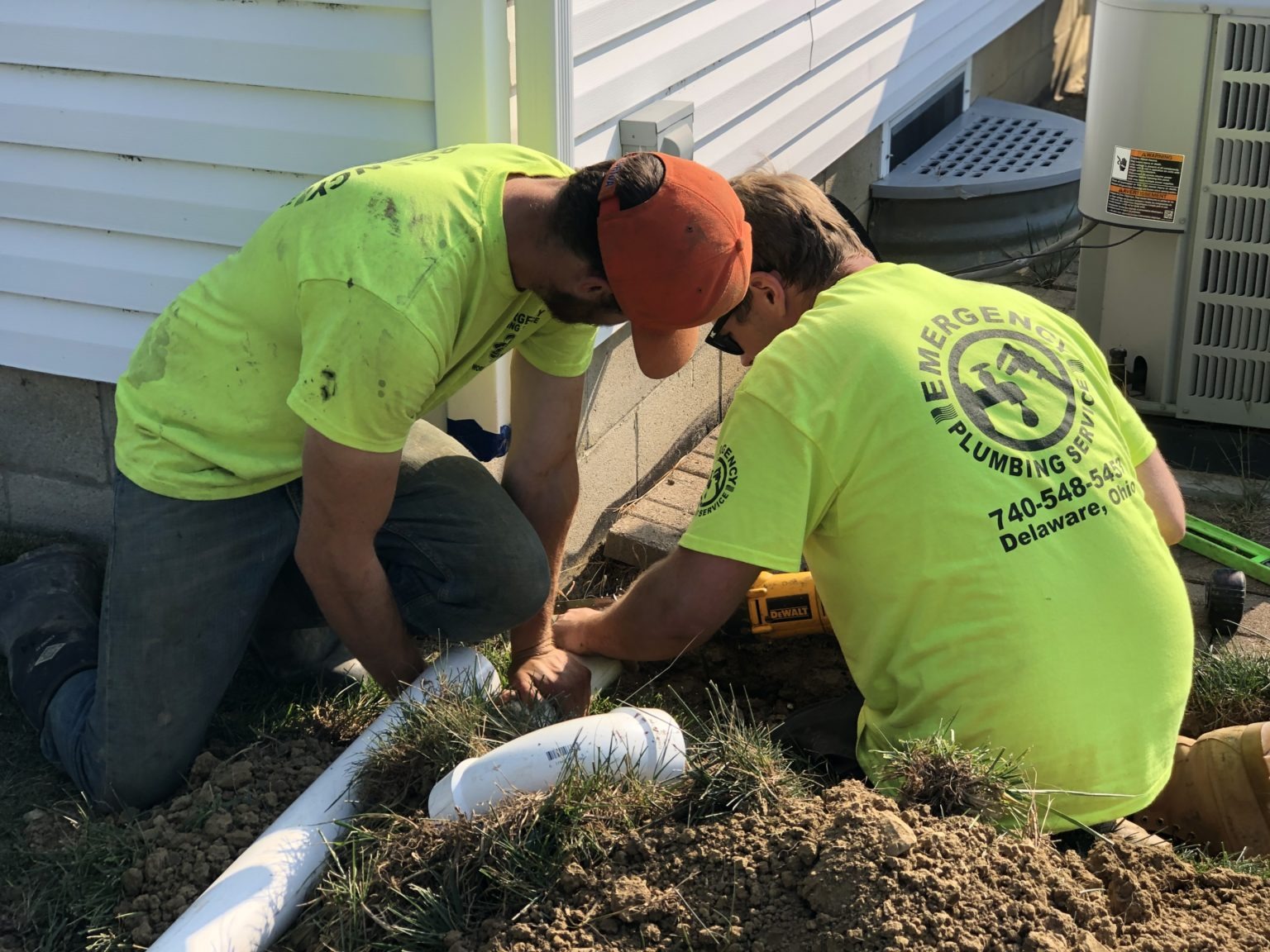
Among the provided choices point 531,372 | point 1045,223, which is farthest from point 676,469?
point 1045,223

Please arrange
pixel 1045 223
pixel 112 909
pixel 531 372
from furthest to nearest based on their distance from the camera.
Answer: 1. pixel 1045 223
2. pixel 531 372
3. pixel 112 909

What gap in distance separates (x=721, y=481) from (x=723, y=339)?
0.53m

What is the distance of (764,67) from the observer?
4.91 m

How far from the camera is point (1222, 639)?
3854mm

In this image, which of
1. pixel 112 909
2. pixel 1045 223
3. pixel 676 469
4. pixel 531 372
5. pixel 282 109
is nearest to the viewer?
pixel 112 909

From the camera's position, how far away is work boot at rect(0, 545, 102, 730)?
342 cm

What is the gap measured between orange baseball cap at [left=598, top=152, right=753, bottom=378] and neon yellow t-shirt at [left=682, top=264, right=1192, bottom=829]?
0.56 feet

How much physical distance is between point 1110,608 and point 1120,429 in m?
0.46

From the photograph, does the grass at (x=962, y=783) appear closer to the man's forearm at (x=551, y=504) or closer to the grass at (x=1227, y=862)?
the grass at (x=1227, y=862)

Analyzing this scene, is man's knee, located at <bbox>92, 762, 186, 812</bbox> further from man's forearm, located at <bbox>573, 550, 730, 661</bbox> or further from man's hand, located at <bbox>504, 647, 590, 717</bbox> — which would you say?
man's forearm, located at <bbox>573, 550, 730, 661</bbox>

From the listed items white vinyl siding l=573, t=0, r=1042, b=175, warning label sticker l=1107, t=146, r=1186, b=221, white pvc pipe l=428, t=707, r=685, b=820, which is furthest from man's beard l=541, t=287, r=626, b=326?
warning label sticker l=1107, t=146, r=1186, b=221

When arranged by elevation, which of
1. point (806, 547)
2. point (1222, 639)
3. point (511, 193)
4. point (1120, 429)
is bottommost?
point (1222, 639)

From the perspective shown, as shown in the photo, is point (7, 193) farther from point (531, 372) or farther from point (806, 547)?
point (806, 547)

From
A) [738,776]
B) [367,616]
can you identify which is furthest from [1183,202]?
[367,616]
